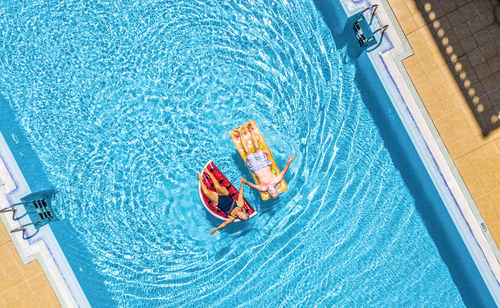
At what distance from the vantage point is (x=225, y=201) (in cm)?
843

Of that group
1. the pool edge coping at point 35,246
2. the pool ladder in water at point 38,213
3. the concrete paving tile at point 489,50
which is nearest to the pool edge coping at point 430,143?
the concrete paving tile at point 489,50

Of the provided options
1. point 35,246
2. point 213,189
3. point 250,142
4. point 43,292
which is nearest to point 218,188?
point 213,189

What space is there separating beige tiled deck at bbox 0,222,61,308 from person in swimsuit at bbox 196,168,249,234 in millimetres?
3847

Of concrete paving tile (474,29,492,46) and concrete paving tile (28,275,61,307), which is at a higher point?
concrete paving tile (474,29,492,46)

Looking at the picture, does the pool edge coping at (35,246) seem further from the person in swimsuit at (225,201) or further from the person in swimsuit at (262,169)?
the person in swimsuit at (262,169)

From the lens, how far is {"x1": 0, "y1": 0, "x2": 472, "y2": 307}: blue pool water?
344 inches

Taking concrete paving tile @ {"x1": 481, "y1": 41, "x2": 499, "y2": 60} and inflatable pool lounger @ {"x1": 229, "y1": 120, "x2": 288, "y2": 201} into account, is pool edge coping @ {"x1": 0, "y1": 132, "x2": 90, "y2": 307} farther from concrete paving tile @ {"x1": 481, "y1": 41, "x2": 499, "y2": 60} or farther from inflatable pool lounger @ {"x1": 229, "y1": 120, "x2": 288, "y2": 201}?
concrete paving tile @ {"x1": 481, "y1": 41, "x2": 499, "y2": 60}

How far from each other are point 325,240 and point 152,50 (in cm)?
592

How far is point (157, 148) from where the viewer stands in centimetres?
878

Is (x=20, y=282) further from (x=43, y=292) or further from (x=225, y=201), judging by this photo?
(x=225, y=201)

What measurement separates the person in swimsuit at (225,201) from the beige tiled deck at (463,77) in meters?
4.70

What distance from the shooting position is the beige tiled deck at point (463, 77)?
846 centimetres

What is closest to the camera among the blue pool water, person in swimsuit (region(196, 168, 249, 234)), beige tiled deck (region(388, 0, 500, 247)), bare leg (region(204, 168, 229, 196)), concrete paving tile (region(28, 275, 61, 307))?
person in swimsuit (region(196, 168, 249, 234))

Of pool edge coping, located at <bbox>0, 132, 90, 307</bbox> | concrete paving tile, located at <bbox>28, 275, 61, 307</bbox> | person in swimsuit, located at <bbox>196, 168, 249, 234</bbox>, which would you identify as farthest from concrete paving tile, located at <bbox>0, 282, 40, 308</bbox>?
person in swimsuit, located at <bbox>196, 168, 249, 234</bbox>
